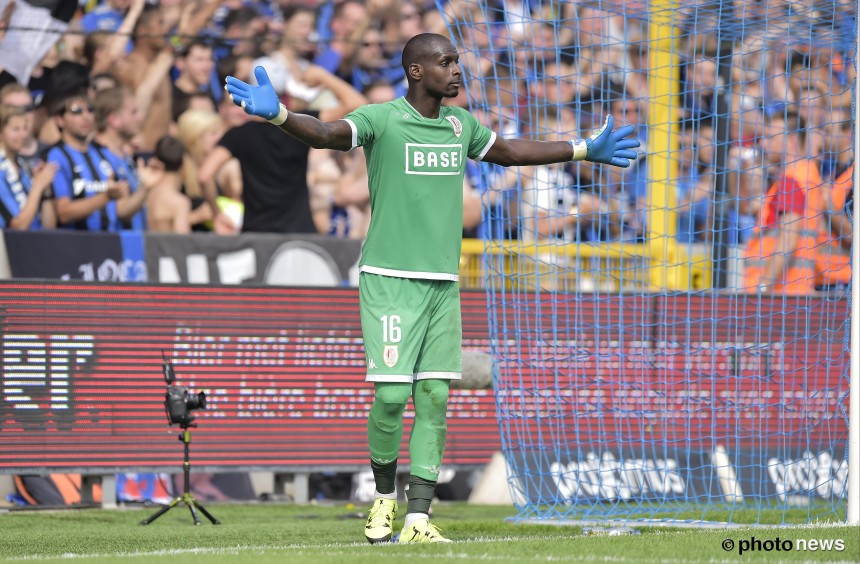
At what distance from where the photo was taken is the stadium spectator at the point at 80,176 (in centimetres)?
1261

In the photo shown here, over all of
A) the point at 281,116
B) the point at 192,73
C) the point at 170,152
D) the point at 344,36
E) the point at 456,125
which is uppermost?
the point at 344,36

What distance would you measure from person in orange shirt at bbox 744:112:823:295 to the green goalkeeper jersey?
141 inches

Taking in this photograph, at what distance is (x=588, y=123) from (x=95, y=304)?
6511 millimetres

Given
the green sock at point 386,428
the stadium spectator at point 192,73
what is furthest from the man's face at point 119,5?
the green sock at point 386,428

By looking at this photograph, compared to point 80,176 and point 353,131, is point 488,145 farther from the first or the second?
point 80,176

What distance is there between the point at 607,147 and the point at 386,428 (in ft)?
6.28

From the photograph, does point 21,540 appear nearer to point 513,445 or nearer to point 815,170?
point 513,445

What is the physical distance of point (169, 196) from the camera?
43.4ft

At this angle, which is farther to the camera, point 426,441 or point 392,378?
point 426,441

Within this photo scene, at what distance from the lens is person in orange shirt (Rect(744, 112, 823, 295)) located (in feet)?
34.5

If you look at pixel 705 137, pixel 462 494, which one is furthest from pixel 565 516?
pixel 705 137

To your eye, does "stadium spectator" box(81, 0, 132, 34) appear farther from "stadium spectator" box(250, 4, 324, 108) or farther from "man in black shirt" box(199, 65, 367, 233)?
"man in black shirt" box(199, 65, 367, 233)

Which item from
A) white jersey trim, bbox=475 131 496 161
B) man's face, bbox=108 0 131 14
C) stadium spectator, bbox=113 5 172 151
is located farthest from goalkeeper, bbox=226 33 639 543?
man's face, bbox=108 0 131 14

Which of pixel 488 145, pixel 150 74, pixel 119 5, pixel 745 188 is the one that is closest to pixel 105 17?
pixel 119 5
